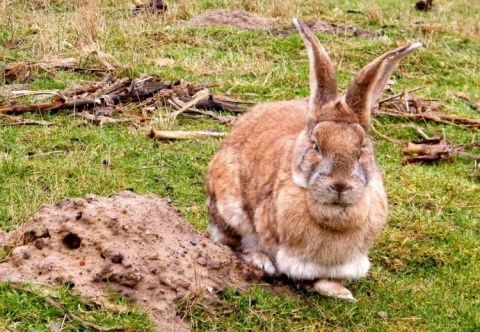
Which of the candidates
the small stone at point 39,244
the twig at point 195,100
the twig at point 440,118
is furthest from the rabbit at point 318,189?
the twig at point 440,118

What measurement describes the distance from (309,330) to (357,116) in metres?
1.18

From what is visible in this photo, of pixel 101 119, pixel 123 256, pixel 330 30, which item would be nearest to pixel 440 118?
pixel 101 119

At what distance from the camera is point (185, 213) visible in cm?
643

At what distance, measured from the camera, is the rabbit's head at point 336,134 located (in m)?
4.48

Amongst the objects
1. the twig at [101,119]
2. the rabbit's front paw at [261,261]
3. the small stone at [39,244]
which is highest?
the small stone at [39,244]

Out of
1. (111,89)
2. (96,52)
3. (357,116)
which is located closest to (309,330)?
(357,116)

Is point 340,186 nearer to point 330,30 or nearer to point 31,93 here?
point 31,93

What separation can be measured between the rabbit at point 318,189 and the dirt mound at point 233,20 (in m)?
8.02

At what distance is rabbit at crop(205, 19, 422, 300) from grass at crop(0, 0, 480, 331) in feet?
0.86

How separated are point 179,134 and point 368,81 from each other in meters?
3.70

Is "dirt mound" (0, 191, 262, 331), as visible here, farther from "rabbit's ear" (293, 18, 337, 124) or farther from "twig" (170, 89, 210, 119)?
"twig" (170, 89, 210, 119)

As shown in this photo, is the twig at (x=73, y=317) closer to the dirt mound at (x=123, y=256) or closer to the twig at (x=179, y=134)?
the dirt mound at (x=123, y=256)

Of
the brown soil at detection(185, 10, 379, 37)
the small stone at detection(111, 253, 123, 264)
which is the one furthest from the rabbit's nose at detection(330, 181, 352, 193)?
the brown soil at detection(185, 10, 379, 37)

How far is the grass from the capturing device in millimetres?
4875
